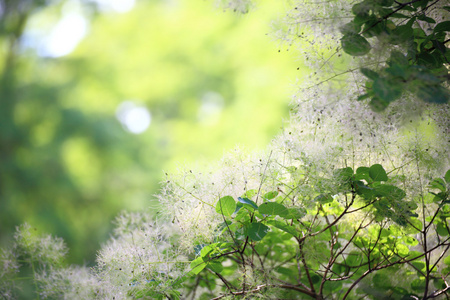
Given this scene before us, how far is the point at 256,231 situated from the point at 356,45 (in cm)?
38

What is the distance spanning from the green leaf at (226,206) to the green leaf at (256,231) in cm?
5

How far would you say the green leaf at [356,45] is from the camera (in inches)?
28.4

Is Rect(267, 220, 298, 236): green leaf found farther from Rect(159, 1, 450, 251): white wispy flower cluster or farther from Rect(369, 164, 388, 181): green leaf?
Rect(369, 164, 388, 181): green leaf

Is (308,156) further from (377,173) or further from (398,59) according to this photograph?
(398,59)

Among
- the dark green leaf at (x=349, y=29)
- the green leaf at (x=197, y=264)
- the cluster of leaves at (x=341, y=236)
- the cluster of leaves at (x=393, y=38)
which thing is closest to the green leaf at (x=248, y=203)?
the cluster of leaves at (x=341, y=236)

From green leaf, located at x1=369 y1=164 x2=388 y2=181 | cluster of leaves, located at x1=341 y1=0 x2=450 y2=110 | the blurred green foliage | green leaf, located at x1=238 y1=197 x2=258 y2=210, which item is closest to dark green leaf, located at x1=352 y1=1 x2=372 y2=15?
cluster of leaves, located at x1=341 y1=0 x2=450 y2=110

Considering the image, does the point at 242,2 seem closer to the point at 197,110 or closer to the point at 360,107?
the point at 360,107

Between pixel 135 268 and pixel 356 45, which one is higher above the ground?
pixel 356 45

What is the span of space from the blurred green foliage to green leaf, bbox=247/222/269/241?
2777 mm

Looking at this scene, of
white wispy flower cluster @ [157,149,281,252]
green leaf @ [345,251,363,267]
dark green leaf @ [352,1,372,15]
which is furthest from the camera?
green leaf @ [345,251,363,267]

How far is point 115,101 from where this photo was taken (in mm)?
4992

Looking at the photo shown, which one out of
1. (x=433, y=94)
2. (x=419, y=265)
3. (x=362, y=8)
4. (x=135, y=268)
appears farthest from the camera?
(x=419, y=265)

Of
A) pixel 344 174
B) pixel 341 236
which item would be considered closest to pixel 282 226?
pixel 344 174

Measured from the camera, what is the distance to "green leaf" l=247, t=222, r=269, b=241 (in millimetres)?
700
